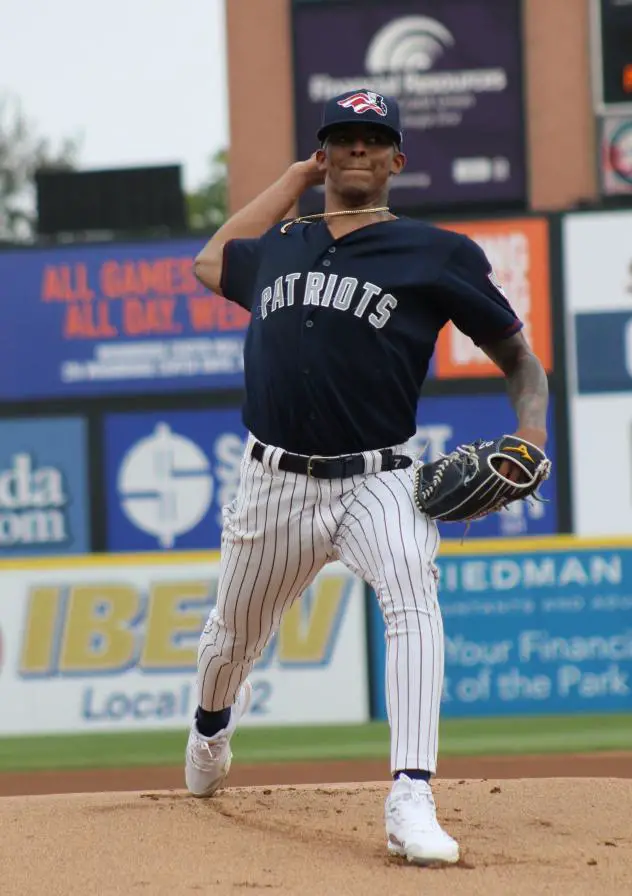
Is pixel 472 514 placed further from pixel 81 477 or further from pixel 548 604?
pixel 81 477

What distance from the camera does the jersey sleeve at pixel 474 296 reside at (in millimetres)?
3445

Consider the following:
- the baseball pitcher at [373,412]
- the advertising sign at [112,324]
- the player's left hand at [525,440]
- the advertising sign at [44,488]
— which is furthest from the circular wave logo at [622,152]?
the player's left hand at [525,440]

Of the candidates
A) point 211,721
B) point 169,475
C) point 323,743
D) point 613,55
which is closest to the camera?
point 211,721

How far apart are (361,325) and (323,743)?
188 inches

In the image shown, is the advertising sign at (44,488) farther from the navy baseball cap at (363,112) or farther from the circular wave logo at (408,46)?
the navy baseball cap at (363,112)

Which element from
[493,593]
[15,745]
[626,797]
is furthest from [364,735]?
[626,797]

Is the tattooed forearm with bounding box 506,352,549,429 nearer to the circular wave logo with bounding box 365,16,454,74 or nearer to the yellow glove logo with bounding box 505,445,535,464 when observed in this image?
the yellow glove logo with bounding box 505,445,535,464

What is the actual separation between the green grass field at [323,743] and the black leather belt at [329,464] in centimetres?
390

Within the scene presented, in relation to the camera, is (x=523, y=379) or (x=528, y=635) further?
(x=528, y=635)

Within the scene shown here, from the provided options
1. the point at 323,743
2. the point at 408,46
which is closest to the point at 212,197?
the point at 408,46

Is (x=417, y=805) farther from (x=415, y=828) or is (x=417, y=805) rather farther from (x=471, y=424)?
(x=471, y=424)

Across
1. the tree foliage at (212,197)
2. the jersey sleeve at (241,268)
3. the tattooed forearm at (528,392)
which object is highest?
the tree foliage at (212,197)

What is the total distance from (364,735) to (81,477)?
2701 millimetres

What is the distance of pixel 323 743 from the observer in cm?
788
